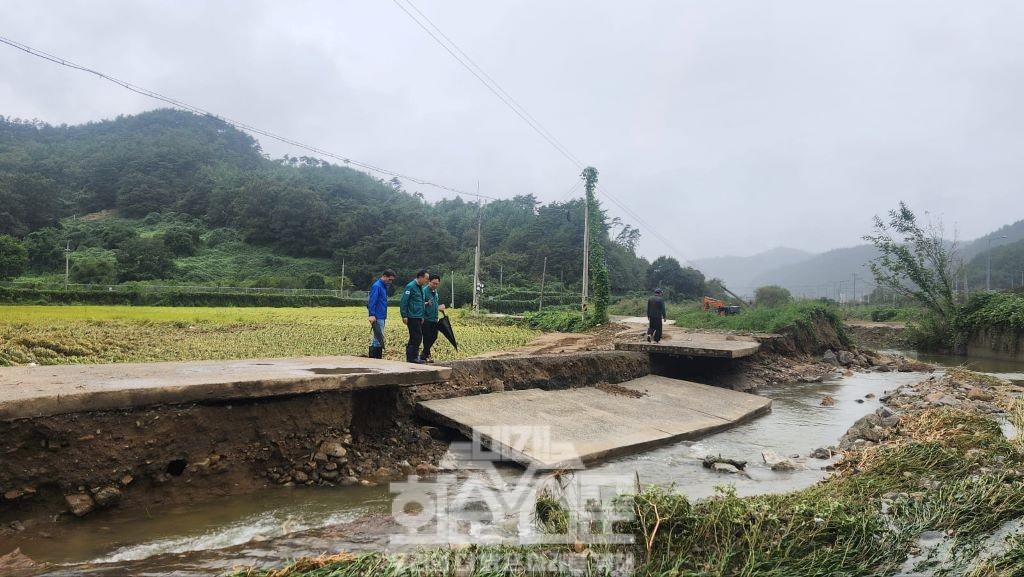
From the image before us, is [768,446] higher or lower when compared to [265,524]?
lower

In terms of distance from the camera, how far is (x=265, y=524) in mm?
4137

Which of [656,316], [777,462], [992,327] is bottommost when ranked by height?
[777,462]

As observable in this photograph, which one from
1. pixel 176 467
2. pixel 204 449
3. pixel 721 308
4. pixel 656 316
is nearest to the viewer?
pixel 176 467

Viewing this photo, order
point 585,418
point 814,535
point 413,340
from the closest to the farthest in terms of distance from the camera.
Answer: point 814,535 < point 585,418 < point 413,340

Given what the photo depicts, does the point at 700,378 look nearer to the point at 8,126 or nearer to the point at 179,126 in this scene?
the point at 179,126

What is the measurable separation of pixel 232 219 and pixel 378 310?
78.6 metres

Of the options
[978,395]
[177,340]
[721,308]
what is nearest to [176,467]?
[177,340]

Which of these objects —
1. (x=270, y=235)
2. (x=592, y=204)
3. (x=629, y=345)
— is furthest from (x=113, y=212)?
(x=629, y=345)

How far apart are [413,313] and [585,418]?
288 centimetres

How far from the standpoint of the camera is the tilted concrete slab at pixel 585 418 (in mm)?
5961

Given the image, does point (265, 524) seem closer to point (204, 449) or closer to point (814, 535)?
point (204, 449)

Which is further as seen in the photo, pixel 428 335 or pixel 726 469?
pixel 428 335

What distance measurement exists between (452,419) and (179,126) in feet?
344

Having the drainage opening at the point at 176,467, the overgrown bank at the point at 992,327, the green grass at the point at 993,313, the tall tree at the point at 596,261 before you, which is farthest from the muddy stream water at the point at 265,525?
the overgrown bank at the point at 992,327
